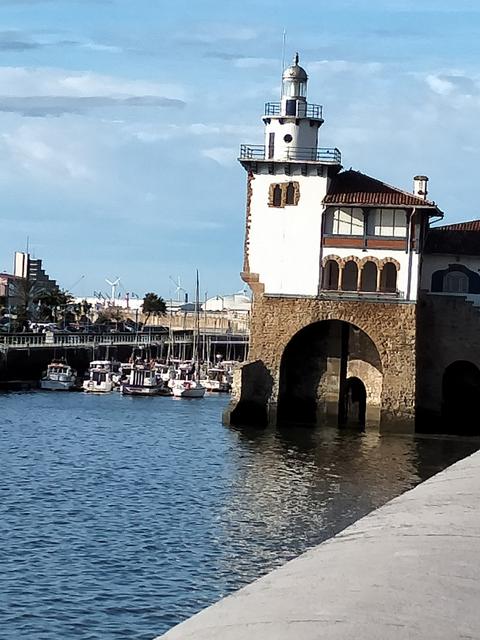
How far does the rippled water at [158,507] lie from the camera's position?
739 inches

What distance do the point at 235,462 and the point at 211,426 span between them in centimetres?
1351

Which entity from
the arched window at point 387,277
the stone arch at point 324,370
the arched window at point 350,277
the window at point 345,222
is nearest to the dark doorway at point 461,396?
the stone arch at point 324,370

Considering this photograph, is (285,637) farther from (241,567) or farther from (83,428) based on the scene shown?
(83,428)

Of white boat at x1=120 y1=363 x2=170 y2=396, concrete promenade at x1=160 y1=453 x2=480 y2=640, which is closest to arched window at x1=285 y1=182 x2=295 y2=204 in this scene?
white boat at x1=120 y1=363 x2=170 y2=396

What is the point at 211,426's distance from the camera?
167ft

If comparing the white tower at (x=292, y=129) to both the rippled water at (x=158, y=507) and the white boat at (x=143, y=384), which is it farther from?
the white boat at (x=143, y=384)

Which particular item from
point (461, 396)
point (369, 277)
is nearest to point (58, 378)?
point (461, 396)

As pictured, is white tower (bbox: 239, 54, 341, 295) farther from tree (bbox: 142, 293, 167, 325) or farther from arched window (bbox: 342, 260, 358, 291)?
tree (bbox: 142, 293, 167, 325)

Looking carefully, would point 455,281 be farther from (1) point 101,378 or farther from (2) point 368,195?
(1) point 101,378

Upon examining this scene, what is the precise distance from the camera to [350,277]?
46125mm

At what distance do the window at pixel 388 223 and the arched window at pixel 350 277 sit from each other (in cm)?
140

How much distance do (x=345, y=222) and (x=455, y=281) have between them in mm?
5955

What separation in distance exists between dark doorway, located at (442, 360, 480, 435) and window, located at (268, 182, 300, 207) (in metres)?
9.56

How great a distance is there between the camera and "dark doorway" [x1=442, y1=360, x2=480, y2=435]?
4972 cm
